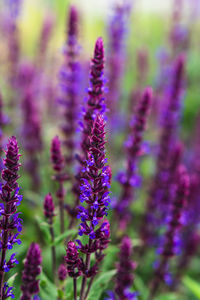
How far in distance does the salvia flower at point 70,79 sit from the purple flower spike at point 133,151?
82 cm

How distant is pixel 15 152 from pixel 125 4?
16.3ft

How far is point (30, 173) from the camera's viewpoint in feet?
17.3

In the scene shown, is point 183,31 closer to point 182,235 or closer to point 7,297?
point 182,235

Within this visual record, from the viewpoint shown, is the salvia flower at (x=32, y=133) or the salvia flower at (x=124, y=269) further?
the salvia flower at (x=32, y=133)

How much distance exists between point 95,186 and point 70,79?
93.2 inches

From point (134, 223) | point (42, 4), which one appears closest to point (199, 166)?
point (134, 223)

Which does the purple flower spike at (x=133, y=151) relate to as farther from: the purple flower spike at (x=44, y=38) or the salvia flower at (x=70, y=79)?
the purple flower spike at (x=44, y=38)

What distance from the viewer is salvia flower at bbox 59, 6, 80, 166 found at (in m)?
3.96

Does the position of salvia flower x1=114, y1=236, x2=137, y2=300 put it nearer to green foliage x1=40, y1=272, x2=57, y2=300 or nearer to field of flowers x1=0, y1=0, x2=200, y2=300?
field of flowers x1=0, y1=0, x2=200, y2=300

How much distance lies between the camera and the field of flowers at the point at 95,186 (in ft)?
7.07

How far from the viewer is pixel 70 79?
13.8ft

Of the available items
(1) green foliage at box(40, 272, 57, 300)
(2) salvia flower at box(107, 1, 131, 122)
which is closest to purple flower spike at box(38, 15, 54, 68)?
(2) salvia flower at box(107, 1, 131, 122)

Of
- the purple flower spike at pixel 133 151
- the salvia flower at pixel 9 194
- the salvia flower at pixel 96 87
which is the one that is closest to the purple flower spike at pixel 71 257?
the salvia flower at pixel 9 194

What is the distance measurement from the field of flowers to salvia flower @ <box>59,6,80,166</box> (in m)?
0.01
